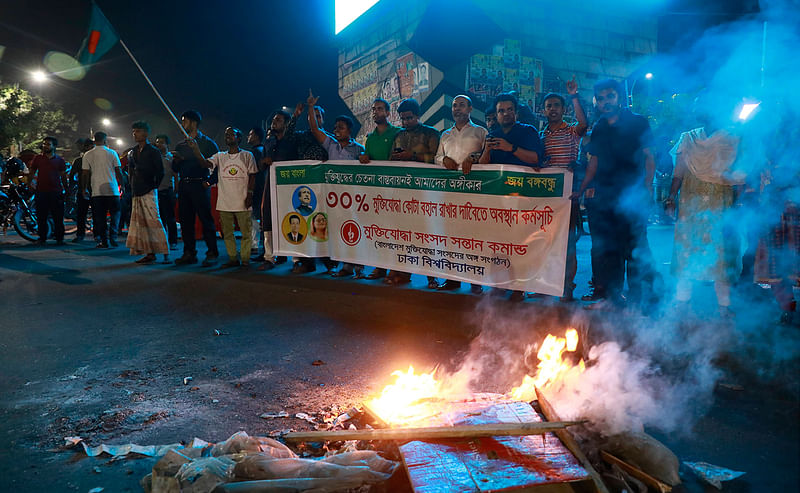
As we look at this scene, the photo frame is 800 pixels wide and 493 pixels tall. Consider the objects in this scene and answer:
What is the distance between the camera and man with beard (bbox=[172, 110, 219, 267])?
28.1 ft

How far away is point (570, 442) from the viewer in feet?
8.00

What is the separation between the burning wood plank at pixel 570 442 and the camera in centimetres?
219

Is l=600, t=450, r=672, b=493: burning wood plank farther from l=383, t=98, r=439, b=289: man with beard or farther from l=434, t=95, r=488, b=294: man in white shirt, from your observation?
l=383, t=98, r=439, b=289: man with beard

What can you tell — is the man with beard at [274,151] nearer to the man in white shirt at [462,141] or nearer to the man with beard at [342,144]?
the man with beard at [342,144]

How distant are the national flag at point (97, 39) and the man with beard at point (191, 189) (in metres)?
3.01

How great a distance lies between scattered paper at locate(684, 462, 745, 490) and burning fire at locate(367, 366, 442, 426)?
1280 mm

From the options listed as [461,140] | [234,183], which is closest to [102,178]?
[234,183]

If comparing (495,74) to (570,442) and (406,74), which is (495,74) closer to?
(406,74)

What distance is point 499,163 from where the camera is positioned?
594cm

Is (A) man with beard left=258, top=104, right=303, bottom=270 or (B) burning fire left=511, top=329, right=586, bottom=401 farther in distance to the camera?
(A) man with beard left=258, top=104, right=303, bottom=270

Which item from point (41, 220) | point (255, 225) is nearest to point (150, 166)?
point (255, 225)

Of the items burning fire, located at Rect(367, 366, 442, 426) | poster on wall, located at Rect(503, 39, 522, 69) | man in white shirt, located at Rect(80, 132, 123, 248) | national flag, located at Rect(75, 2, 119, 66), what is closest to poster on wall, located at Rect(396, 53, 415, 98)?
poster on wall, located at Rect(503, 39, 522, 69)

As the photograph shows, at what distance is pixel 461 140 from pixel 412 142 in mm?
742

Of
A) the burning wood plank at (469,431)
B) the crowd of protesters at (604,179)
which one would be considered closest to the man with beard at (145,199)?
the crowd of protesters at (604,179)
